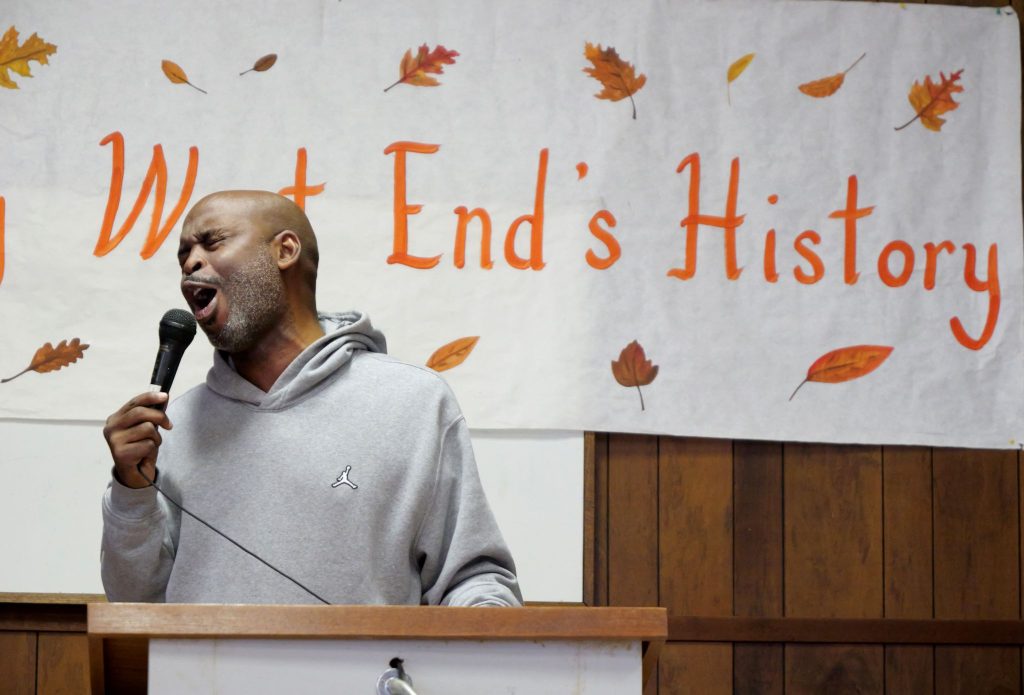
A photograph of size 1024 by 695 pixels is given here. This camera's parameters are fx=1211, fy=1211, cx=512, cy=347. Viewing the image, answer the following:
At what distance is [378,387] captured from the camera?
1724 millimetres

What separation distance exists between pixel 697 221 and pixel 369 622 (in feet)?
5.17

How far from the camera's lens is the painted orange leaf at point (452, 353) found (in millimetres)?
2389

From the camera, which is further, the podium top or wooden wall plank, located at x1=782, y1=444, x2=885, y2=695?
wooden wall plank, located at x1=782, y1=444, x2=885, y2=695

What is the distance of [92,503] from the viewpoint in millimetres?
2344

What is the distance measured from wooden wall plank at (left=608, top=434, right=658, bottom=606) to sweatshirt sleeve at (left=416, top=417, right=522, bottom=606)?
78cm

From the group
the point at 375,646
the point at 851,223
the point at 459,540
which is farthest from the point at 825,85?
the point at 375,646

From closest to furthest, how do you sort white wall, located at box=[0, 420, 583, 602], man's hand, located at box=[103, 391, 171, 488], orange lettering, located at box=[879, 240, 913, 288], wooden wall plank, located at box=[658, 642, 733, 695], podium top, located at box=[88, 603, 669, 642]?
podium top, located at box=[88, 603, 669, 642], man's hand, located at box=[103, 391, 171, 488], white wall, located at box=[0, 420, 583, 602], wooden wall plank, located at box=[658, 642, 733, 695], orange lettering, located at box=[879, 240, 913, 288]

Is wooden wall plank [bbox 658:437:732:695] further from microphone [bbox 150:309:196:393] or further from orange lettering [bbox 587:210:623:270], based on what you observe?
microphone [bbox 150:309:196:393]

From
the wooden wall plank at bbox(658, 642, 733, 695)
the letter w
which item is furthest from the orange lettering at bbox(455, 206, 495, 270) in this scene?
the wooden wall plank at bbox(658, 642, 733, 695)

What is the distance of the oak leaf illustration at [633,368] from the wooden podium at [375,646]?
130 centimetres

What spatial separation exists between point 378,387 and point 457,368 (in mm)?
672

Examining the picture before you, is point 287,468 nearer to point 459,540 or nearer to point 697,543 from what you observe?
point 459,540

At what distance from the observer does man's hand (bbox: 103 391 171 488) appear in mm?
1459

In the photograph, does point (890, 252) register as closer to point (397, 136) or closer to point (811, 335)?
point (811, 335)
